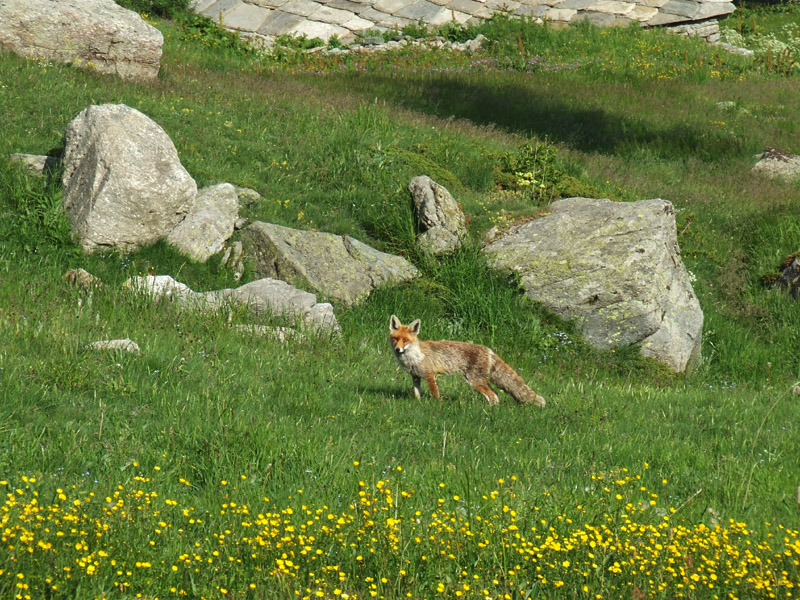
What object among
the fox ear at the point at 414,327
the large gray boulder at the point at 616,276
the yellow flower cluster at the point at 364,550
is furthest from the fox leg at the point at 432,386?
the large gray boulder at the point at 616,276

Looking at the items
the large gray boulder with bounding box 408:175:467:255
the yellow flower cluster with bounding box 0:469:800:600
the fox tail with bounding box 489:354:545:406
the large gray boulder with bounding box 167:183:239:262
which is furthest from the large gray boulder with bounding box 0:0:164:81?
the yellow flower cluster with bounding box 0:469:800:600

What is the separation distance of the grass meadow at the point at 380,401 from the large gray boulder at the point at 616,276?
364mm

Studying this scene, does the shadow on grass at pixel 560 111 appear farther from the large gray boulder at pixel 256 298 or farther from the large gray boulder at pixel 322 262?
the large gray boulder at pixel 256 298

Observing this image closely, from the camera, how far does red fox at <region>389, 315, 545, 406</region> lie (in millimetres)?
9719

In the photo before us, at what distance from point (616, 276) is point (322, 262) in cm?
494

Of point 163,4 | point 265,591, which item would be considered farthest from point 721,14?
point 265,591

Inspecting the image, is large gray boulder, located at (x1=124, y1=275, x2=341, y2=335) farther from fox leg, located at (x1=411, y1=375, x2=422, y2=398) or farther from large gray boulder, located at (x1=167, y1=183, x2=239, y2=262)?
fox leg, located at (x1=411, y1=375, x2=422, y2=398)

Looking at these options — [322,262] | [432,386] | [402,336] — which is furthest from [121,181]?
[432,386]

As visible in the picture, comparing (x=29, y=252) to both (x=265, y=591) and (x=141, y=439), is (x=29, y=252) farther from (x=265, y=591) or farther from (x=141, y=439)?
(x=265, y=591)

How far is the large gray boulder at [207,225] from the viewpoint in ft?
45.6

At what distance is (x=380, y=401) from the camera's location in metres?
9.27

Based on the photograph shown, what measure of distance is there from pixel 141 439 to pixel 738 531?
485 centimetres

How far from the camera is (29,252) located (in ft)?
41.0

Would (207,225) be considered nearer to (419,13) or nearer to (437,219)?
(437,219)
